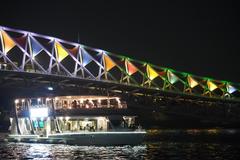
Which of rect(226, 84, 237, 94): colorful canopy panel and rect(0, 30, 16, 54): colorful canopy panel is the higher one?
rect(0, 30, 16, 54): colorful canopy panel

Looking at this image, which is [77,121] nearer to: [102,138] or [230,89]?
[102,138]

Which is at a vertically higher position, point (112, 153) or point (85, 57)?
point (85, 57)

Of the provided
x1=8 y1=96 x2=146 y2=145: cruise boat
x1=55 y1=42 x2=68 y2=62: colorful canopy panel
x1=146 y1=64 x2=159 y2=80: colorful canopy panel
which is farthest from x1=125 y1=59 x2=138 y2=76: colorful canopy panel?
x1=8 y1=96 x2=146 y2=145: cruise boat

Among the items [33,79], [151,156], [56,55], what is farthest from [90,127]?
[56,55]

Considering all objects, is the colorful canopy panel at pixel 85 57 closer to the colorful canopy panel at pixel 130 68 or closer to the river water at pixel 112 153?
the colorful canopy panel at pixel 130 68

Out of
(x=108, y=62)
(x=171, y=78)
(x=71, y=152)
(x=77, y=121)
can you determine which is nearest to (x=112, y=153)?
(x=71, y=152)

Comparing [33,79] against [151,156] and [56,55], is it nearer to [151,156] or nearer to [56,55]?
[56,55]

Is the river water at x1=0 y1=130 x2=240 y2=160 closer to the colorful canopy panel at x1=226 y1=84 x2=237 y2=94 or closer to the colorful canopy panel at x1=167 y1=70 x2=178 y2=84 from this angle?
the colorful canopy panel at x1=167 y1=70 x2=178 y2=84

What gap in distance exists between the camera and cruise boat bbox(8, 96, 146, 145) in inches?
2005

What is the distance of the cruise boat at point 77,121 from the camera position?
50.9 meters

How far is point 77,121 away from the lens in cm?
5356

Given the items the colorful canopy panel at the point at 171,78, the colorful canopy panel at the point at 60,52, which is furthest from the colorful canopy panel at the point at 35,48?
the colorful canopy panel at the point at 171,78

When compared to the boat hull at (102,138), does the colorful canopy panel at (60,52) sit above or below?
above

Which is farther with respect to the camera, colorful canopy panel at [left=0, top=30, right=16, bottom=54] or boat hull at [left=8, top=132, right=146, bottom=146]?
colorful canopy panel at [left=0, top=30, right=16, bottom=54]
